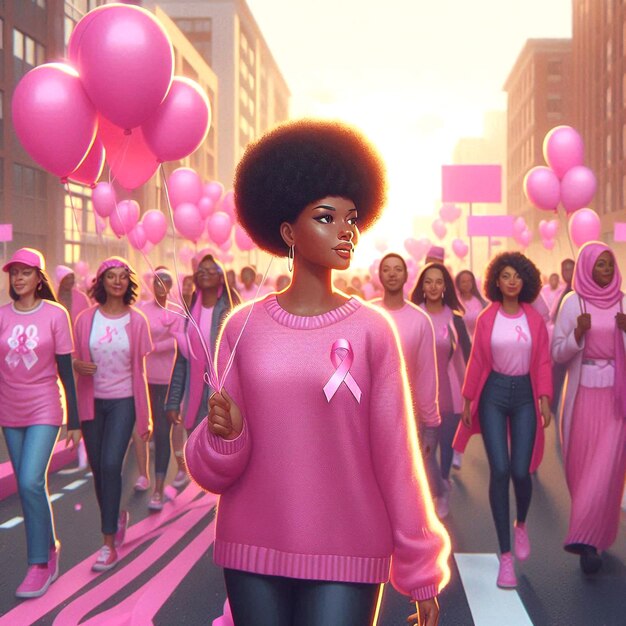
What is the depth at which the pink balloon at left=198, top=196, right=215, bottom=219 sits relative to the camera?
17.3 metres

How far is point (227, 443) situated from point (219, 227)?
1572 cm

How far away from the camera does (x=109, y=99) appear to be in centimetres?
529

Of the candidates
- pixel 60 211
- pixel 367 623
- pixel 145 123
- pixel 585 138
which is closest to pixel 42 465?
pixel 145 123

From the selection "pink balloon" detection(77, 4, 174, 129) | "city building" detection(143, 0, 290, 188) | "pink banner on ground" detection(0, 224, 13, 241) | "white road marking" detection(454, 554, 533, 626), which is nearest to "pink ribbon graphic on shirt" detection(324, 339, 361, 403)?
"white road marking" detection(454, 554, 533, 626)

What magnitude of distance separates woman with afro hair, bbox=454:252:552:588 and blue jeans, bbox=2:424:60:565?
110 inches

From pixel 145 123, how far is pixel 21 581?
299 centimetres

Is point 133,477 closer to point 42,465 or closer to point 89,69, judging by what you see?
point 42,465

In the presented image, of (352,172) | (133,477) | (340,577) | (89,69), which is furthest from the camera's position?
(133,477)

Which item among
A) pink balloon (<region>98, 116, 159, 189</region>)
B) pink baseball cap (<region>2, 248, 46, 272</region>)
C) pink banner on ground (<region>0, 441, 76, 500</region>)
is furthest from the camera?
pink banner on ground (<region>0, 441, 76, 500</region>)

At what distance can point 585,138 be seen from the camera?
62031mm

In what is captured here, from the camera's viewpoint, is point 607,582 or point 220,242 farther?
point 220,242

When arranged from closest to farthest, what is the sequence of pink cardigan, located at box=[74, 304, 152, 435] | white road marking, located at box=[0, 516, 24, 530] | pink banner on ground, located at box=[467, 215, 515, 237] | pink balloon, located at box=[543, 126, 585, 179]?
pink cardigan, located at box=[74, 304, 152, 435]
white road marking, located at box=[0, 516, 24, 530]
pink balloon, located at box=[543, 126, 585, 179]
pink banner on ground, located at box=[467, 215, 515, 237]

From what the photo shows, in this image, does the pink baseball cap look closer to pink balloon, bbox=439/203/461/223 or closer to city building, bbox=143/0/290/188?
pink balloon, bbox=439/203/461/223

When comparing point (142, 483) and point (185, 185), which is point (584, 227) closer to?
point (185, 185)
